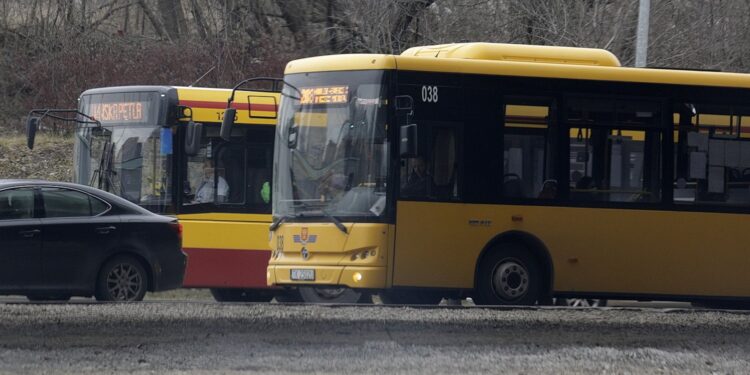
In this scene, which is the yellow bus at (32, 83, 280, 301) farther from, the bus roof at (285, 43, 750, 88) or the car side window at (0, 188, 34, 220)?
the car side window at (0, 188, 34, 220)

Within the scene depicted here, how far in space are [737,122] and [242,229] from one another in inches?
261

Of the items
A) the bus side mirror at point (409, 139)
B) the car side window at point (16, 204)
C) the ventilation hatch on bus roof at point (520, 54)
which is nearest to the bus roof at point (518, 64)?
the ventilation hatch on bus roof at point (520, 54)

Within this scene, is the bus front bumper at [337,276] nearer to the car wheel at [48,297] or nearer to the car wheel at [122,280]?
the car wheel at [122,280]

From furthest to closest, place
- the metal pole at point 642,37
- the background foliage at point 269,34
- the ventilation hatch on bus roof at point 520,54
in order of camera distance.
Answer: the background foliage at point 269,34 → the metal pole at point 642,37 → the ventilation hatch on bus roof at point 520,54

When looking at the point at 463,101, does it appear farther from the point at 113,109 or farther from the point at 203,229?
the point at 113,109

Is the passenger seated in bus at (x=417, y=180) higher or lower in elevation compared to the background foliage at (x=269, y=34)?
lower

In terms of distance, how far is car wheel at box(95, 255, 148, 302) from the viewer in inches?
557

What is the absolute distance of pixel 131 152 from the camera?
16656 mm

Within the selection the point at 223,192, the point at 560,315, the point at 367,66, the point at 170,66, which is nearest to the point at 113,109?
the point at 223,192

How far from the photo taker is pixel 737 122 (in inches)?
579

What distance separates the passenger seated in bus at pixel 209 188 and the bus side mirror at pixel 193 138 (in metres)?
0.69

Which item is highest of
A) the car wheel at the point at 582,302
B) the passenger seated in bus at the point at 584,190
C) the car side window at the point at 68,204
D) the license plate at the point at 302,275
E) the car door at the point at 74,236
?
the passenger seated in bus at the point at 584,190

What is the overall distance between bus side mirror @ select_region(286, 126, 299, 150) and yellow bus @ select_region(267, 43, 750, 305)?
0.08 feet

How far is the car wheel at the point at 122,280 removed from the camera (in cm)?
1415
